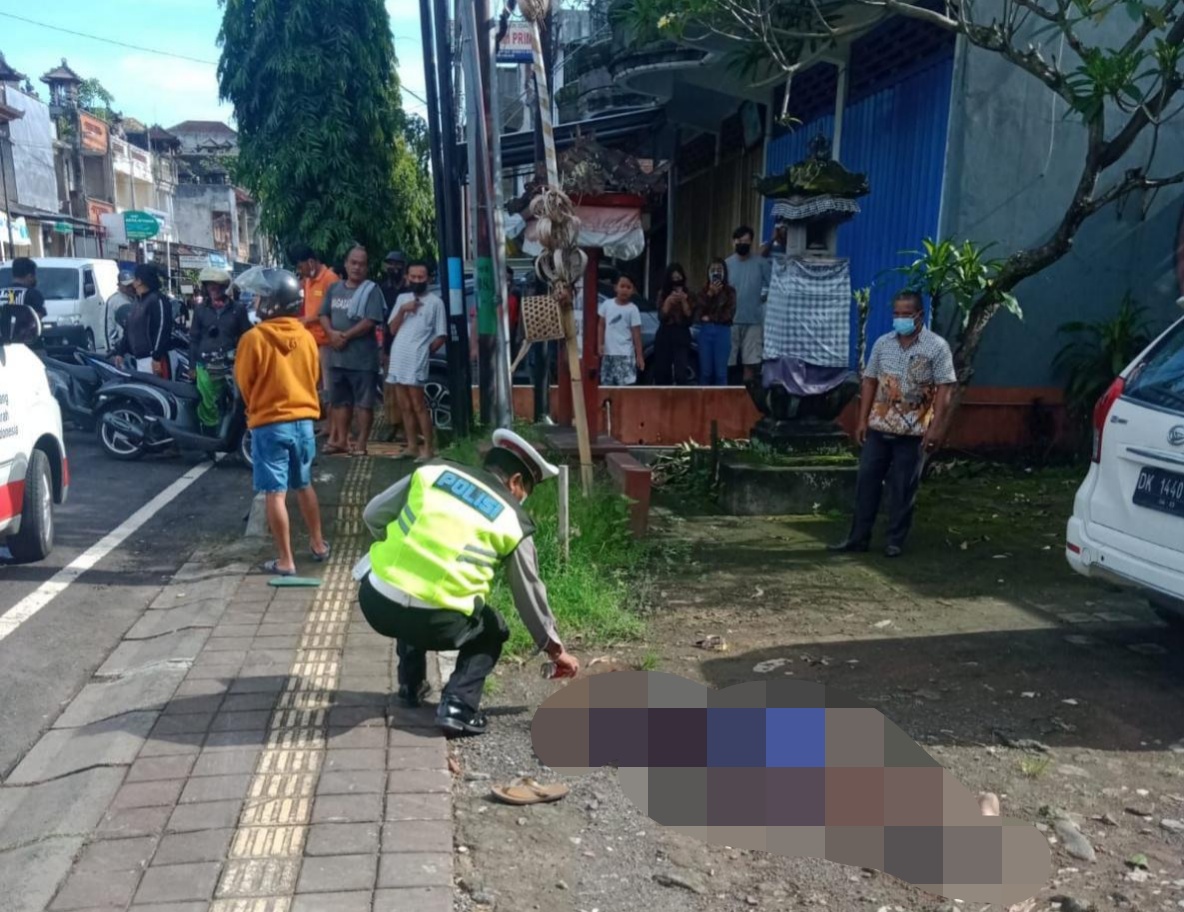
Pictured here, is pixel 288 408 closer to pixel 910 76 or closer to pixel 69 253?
pixel 910 76

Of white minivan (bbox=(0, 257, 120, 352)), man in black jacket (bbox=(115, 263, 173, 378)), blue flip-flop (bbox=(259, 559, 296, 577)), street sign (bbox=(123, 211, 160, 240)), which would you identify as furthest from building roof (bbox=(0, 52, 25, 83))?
blue flip-flop (bbox=(259, 559, 296, 577))

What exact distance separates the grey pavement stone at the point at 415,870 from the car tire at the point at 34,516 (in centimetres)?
435

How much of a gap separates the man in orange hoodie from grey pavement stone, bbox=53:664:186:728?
1.42 m

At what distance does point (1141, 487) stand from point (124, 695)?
14.6 ft

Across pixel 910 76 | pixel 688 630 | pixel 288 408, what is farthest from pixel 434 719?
pixel 910 76

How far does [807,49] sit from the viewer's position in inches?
428

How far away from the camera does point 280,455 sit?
6.13 m

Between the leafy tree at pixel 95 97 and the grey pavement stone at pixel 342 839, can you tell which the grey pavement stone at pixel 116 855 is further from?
the leafy tree at pixel 95 97

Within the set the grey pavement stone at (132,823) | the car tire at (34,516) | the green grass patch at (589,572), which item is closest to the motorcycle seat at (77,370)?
the car tire at (34,516)

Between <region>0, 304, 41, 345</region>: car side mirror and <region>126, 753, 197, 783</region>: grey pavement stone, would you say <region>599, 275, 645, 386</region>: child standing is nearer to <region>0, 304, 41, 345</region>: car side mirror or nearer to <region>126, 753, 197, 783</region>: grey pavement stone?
<region>0, 304, 41, 345</region>: car side mirror

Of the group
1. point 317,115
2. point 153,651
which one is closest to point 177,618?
point 153,651

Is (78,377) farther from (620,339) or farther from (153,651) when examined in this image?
(153,651)

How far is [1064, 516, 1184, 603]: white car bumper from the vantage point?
4.49 metres

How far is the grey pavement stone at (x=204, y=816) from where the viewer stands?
3375 millimetres
